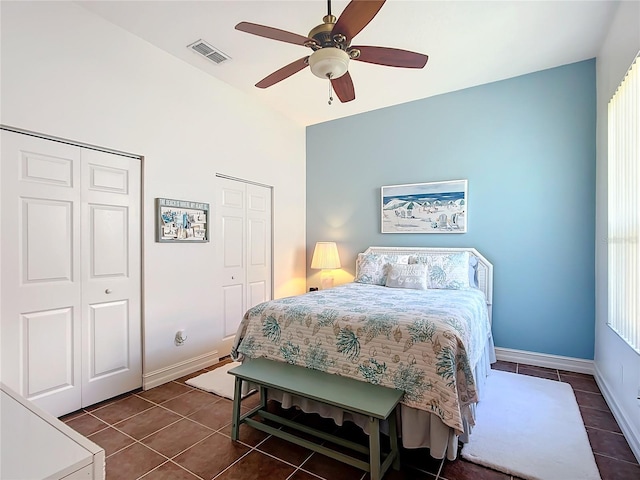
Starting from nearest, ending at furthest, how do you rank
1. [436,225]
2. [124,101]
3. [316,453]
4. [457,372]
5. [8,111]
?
1. [457,372]
2. [316,453]
3. [8,111]
4. [124,101]
5. [436,225]

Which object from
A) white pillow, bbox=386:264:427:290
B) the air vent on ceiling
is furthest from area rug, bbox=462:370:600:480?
the air vent on ceiling

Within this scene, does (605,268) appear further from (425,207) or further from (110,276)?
(110,276)

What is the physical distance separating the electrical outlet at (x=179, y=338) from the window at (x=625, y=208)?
3454mm

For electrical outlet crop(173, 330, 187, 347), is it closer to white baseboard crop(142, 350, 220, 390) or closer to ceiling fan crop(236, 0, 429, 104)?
white baseboard crop(142, 350, 220, 390)

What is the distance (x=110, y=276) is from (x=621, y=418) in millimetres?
3888

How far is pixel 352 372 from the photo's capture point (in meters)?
Result: 2.05

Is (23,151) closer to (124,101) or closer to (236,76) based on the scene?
(124,101)

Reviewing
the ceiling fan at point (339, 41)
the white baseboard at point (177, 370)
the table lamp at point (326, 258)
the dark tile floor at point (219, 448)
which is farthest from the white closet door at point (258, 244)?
the ceiling fan at point (339, 41)

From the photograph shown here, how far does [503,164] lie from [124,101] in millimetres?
3751

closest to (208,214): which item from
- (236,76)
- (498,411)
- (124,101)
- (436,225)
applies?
(124,101)

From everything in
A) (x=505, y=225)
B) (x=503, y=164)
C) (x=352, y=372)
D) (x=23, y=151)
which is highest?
(x=503, y=164)

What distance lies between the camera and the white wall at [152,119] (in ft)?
7.50

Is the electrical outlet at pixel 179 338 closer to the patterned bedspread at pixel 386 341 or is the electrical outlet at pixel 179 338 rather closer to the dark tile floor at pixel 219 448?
the dark tile floor at pixel 219 448

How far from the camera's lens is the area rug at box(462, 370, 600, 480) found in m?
1.83
